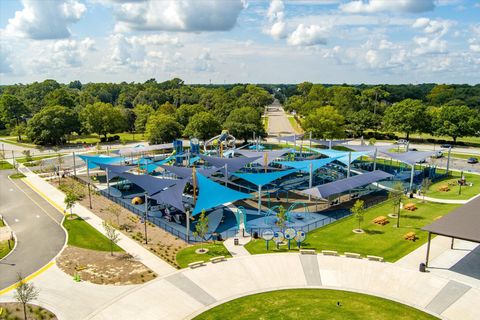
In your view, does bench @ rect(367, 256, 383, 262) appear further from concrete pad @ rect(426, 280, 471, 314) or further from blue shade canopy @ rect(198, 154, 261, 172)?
blue shade canopy @ rect(198, 154, 261, 172)

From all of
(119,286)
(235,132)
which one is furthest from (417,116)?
(119,286)

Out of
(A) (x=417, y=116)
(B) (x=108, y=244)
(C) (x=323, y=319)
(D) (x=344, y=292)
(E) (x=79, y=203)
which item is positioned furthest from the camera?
(A) (x=417, y=116)

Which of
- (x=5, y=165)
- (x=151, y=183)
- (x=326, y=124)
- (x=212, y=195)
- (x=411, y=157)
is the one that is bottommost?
(x=5, y=165)

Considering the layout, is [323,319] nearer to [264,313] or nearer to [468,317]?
[264,313]

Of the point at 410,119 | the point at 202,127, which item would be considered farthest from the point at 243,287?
the point at 410,119

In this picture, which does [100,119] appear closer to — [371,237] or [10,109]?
[10,109]
